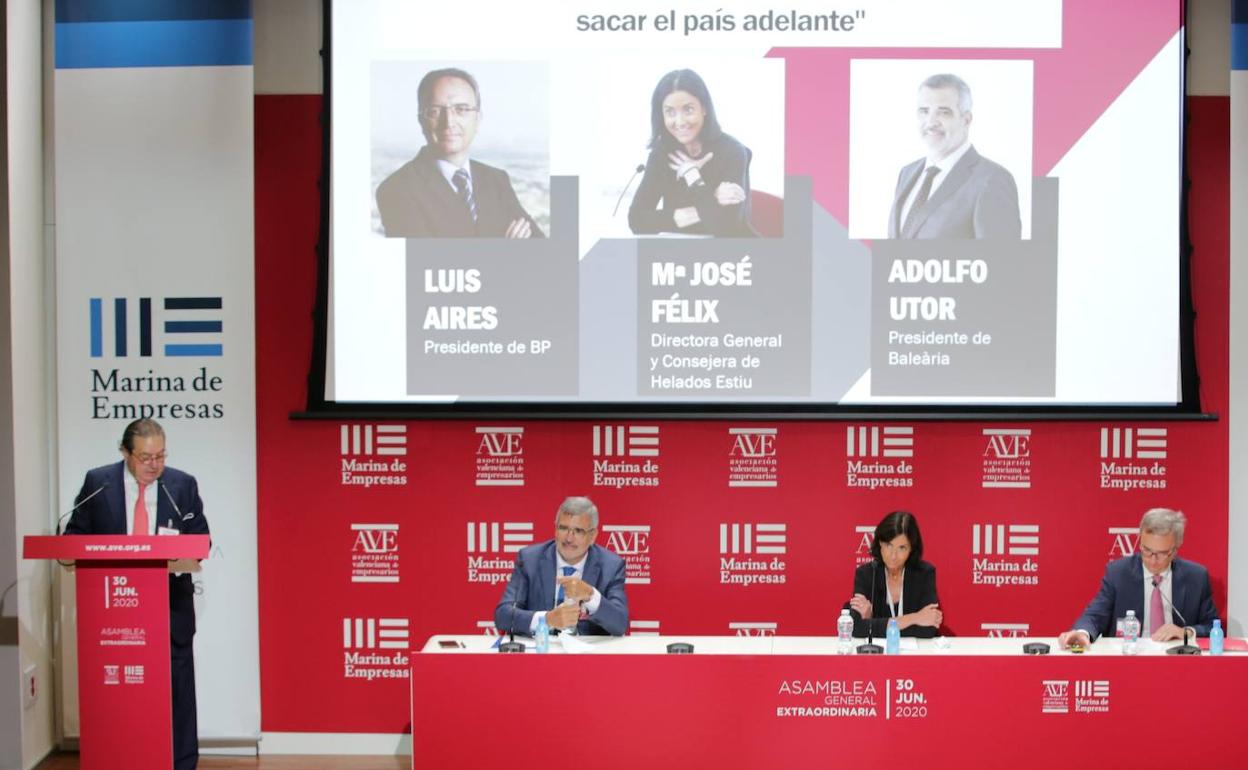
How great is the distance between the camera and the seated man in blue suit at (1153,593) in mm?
4469

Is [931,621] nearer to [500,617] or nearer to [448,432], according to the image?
[500,617]

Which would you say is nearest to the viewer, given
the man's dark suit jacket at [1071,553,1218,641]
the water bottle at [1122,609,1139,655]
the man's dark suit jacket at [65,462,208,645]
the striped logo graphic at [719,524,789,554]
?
the water bottle at [1122,609,1139,655]

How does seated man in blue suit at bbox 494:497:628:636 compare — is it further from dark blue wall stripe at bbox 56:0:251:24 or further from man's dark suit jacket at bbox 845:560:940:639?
dark blue wall stripe at bbox 56:0:251:24

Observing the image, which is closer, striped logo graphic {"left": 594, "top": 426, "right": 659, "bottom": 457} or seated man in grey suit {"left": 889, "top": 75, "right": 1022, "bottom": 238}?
seated man in grey suit {"left": 889, "top": 75, "right": 1022, "bottom": 238}

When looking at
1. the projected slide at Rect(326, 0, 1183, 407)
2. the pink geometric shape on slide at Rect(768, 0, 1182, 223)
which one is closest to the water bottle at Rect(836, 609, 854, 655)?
the projected slide at Rect(326, 0, 1183, 407)

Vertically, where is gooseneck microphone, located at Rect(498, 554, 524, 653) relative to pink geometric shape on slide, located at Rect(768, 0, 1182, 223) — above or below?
below

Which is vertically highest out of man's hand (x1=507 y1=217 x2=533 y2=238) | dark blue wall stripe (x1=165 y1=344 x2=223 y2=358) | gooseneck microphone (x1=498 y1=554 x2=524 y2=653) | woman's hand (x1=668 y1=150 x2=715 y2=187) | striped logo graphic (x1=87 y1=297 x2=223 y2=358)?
woman's hand (x1=668 y1=150 x2=715 y2=187)

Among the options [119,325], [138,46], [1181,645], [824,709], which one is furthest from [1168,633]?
[138,46]

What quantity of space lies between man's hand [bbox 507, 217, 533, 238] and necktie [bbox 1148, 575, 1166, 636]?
9.10 ft

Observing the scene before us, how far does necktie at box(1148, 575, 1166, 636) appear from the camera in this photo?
455 centimetres

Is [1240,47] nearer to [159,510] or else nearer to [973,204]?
[973,204]

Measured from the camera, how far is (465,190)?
201 inches

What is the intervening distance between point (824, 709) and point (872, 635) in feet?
1.65

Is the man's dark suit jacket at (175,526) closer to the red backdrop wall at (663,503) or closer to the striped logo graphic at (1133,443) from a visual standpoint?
the red backdrop wall at (663,503)
